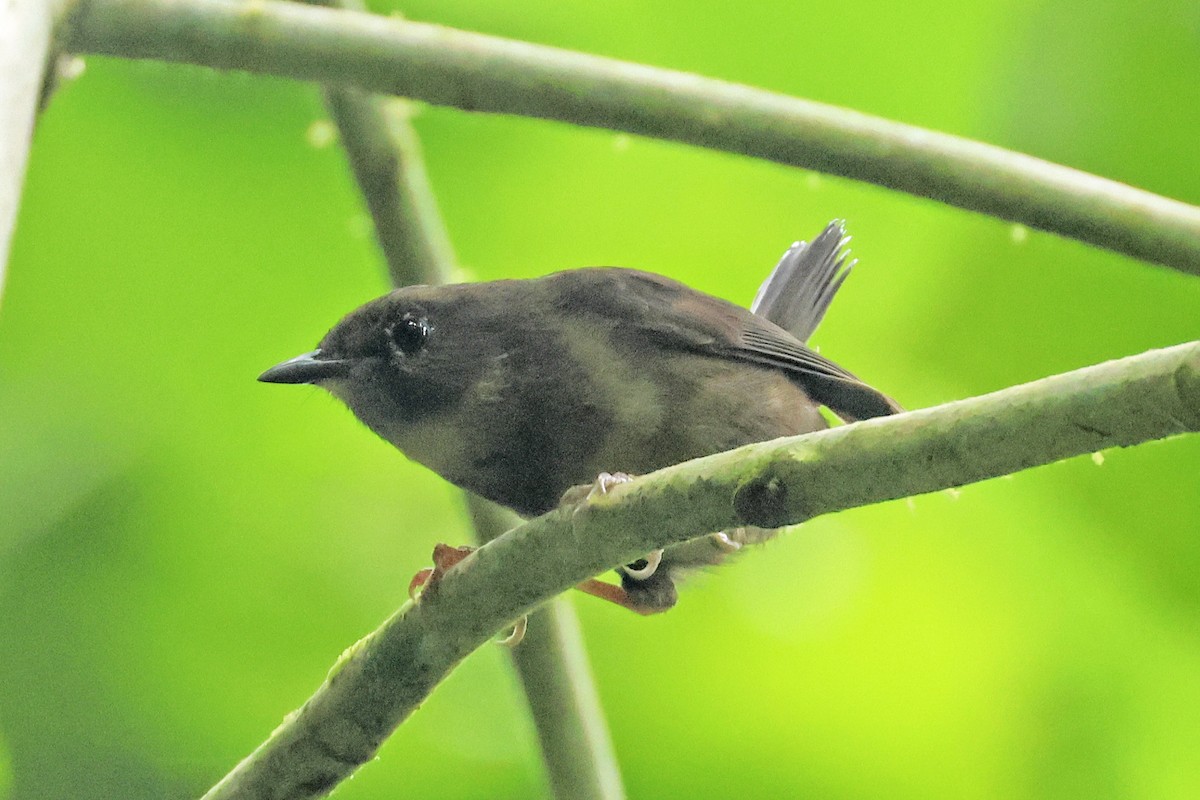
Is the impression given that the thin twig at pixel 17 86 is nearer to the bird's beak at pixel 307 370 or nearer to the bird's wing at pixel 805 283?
the bird's beak at pixel 307 370

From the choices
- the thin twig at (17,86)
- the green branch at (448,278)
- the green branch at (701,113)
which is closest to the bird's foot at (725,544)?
the green branch at (448,278)

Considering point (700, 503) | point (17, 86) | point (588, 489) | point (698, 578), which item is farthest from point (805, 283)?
point (17, 86)

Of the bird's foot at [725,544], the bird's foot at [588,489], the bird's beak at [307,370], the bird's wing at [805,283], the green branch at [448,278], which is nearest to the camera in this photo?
the bird's foot at [588,489]

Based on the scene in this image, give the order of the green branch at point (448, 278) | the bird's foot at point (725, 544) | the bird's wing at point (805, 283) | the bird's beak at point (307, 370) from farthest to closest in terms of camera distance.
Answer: the bird's wing at point (805, 283), the bird's foot at point (725, 544), the bird's beak at point (307, 370), the green branch at point (448, 278)

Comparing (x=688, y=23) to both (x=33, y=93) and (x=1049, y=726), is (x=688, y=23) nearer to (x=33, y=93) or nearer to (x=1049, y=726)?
(x=1049, y=726)

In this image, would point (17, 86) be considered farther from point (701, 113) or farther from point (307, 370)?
point (307, 370)
